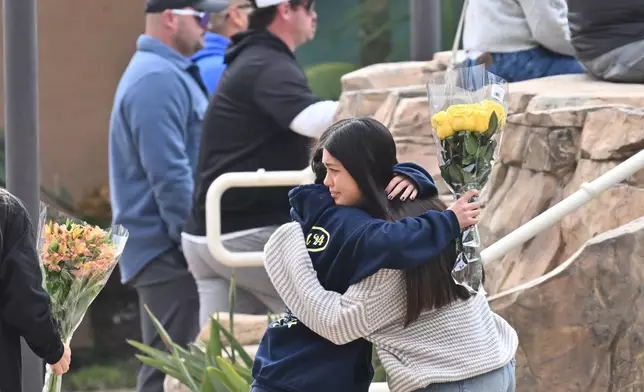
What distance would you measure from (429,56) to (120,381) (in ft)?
11.3

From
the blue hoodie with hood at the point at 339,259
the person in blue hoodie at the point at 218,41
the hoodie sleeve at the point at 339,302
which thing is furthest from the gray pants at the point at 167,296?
the hoodie sleeve at the point at 339,302

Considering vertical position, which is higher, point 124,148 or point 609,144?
point 609,144

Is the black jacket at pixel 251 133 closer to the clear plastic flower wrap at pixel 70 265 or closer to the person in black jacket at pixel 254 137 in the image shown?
the person in black jacket at pixel 254 137

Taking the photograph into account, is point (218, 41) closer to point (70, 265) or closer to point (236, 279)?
point (236, 279)

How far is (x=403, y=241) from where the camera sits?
299cm

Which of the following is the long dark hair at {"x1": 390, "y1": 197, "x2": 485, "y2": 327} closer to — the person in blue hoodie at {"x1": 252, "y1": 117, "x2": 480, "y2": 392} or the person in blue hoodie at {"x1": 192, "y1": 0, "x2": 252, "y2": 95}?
the person in blue hoodie at {"x1": 252, "y1": 117, "x2": 480, "y2": 392}

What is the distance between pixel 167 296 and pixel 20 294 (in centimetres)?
245

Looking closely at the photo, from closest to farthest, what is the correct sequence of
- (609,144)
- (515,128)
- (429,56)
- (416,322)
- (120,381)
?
(416,322), (609,144), (515,128), (429,56), (120,381)

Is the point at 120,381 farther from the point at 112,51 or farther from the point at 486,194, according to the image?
the point at 486,194

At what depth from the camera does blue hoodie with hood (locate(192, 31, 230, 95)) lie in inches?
262

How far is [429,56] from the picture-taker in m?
6.70

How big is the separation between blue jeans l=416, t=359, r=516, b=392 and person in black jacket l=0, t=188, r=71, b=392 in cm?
100

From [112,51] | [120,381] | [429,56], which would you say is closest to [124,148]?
[429,56]

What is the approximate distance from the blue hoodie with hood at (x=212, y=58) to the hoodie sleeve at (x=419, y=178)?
137 inches
